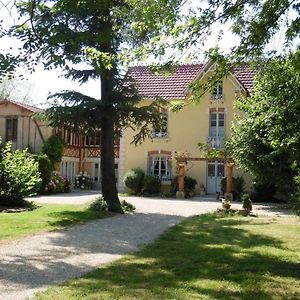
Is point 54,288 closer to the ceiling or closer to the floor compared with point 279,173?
closer to the floor

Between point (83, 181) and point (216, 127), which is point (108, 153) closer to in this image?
point (216, 127)

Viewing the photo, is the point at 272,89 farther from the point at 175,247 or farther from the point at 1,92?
the point at 1,92

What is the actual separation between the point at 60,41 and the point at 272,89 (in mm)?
3756

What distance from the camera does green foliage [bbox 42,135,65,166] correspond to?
31391 millimetres

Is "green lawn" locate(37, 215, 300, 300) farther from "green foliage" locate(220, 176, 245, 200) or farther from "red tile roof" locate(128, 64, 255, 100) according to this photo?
"red tile roof" locate(128, 64, 255, 100)

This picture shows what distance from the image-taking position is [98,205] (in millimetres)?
18219

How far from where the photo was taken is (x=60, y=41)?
254 inches

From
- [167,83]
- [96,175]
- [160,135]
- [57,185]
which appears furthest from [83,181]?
[167,83]

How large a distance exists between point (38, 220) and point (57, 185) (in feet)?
51.5

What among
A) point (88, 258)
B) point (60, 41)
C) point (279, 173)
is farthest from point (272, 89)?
point (279, 173)

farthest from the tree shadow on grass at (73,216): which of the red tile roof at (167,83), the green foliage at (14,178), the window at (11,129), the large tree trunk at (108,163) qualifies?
the window at (11,129)

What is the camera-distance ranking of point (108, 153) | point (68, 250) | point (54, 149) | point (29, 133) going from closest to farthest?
1. point (68, 250)
2. point (108, 153)
3. point (54, 149)
4. point (29, 133)

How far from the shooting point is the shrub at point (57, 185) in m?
29.3

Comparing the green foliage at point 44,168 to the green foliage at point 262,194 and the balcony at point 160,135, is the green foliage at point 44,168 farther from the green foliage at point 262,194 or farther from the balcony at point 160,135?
the green foliage at point 262,194
